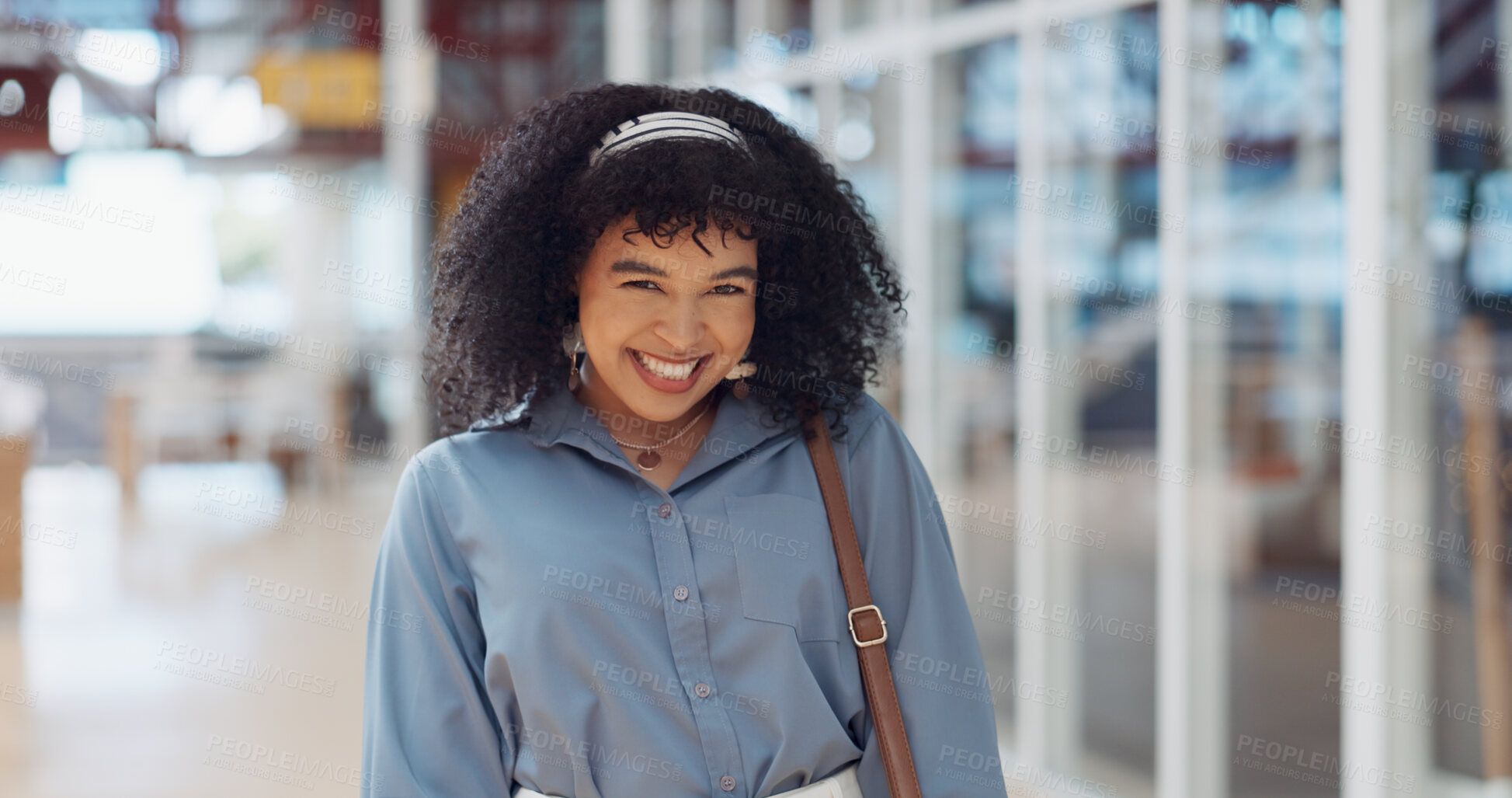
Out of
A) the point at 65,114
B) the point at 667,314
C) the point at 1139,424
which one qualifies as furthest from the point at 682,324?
the point at 65,114

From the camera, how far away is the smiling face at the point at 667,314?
1.49 m

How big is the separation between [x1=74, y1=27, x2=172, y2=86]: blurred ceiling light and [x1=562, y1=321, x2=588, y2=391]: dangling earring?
11.5 meters

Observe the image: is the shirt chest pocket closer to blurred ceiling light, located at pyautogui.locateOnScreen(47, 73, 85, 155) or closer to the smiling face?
the smiling face

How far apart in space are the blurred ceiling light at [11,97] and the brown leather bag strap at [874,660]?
10869mm

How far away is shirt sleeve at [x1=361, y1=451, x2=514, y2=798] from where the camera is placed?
1.46 m

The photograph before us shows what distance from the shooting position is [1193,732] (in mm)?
3230

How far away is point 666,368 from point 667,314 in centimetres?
6

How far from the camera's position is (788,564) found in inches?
58.9

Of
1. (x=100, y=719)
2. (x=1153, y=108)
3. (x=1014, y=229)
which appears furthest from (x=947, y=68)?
(x=100, y=719)

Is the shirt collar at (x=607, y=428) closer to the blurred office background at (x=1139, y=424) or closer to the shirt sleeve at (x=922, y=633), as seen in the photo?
the shirt sleeve at (x=922, y=633)

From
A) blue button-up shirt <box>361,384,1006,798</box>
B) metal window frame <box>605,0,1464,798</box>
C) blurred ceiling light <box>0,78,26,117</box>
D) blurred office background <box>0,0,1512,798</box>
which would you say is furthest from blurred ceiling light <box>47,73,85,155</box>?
blue button-up shirt <box>361,384,1006,798</box>

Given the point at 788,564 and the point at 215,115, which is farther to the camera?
the point at 215,115

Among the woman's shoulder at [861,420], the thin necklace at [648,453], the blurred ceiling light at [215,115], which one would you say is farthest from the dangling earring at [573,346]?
the blurred ceiling light at [215,115]

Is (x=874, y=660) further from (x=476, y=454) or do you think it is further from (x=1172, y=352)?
(x=1172, y=352)
